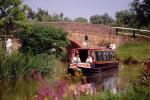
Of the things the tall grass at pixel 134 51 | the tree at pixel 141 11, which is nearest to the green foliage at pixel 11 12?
the tree at pixel 141 11

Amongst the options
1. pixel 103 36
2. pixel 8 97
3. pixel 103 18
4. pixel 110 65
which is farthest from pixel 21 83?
pixel 103 18

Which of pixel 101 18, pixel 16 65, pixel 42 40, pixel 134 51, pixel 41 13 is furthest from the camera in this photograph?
pixel 101 18

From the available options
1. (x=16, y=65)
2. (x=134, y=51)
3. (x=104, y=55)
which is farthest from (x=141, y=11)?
(x=16, y=65)

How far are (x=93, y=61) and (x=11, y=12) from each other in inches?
223

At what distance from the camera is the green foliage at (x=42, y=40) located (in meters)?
29.6

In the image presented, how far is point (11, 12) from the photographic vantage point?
24844 millimetres

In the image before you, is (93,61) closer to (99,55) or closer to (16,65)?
(99,55)

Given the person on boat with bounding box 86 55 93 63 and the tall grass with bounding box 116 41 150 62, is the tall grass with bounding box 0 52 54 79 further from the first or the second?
the tall grass with bounding box 116 41 150 62

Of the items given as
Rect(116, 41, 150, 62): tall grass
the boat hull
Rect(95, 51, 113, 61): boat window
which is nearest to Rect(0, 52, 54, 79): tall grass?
the boat hull

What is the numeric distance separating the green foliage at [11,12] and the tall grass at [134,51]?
41.2ft

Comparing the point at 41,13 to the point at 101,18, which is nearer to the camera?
the point at 41,13

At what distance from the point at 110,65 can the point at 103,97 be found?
21.2 m

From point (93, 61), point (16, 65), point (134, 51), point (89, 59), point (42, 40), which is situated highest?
point (16, 65)

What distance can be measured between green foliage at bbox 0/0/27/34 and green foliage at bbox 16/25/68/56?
415 centimetres
